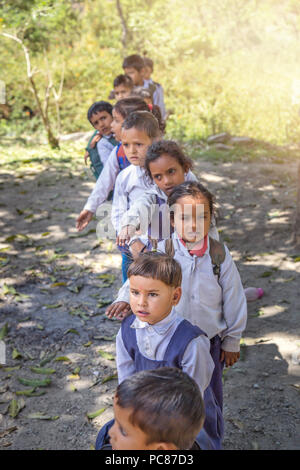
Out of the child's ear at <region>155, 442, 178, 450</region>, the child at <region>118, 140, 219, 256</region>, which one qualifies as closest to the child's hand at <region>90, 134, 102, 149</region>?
the child at <region>118, 140, 219, 256</region>

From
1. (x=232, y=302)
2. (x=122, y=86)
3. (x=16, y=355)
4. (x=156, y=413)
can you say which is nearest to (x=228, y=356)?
(x=232, y=302)

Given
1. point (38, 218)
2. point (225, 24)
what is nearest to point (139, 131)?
point (38, 218)

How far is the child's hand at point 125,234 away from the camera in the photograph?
274 centimetres

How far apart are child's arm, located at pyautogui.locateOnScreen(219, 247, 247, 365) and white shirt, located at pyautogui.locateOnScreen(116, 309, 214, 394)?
381 millimetres

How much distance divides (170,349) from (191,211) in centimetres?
64

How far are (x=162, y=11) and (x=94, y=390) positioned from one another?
1582 cm

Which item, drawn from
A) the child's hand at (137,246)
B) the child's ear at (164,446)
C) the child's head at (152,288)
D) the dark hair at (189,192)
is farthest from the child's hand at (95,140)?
the child's ear at (164,446)

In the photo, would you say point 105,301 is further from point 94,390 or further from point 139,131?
point 139,131

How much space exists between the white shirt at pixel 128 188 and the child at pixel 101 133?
47.3 inches

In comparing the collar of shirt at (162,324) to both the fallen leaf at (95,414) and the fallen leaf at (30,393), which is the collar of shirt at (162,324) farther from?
the fallen leaf at (30,393)

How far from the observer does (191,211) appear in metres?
2.27

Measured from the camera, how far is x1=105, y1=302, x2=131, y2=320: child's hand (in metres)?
2.24

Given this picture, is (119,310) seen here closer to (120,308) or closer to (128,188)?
(120,308)

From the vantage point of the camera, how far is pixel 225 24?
70.1 ft
